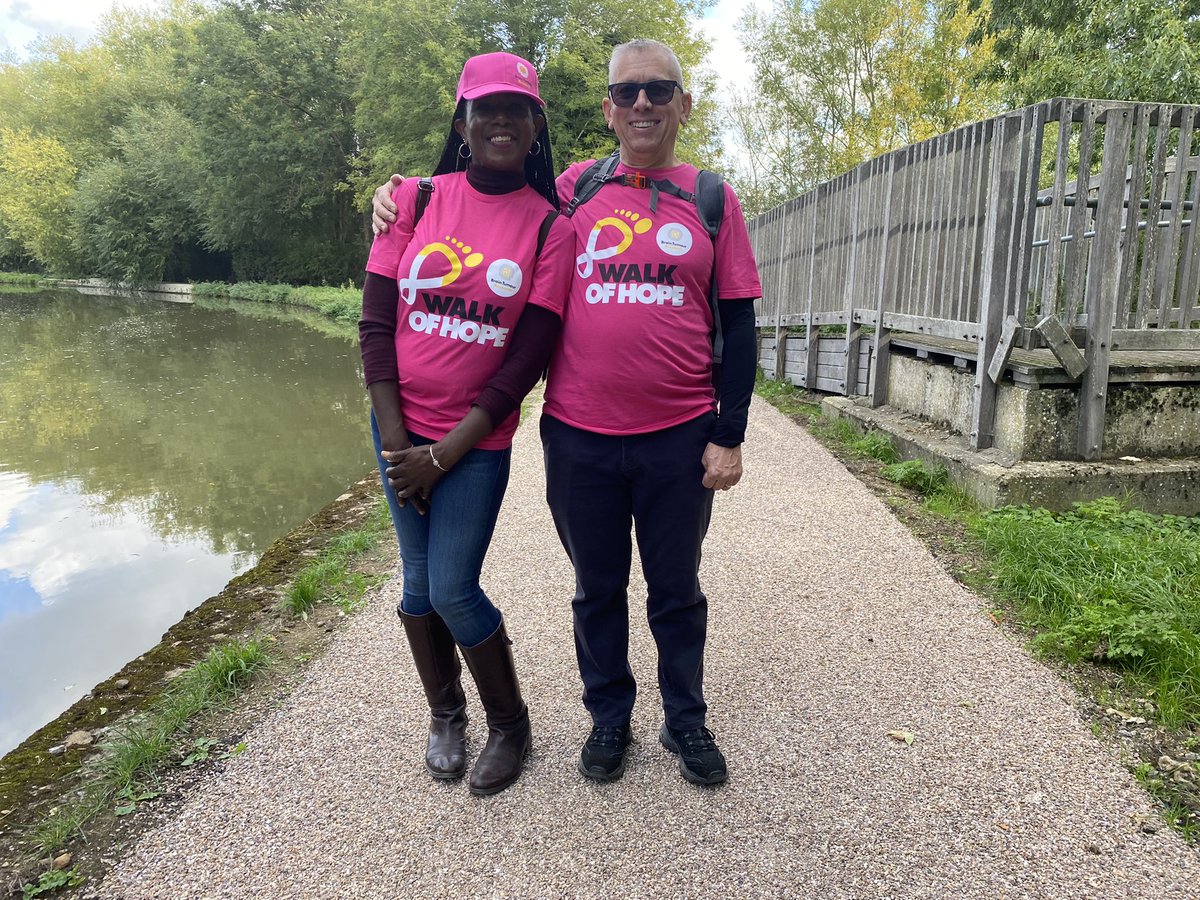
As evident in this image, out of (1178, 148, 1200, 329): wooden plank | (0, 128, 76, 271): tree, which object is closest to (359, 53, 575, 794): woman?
(1178, 148, 1200, 329): wooden plank

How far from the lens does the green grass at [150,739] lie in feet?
8.30

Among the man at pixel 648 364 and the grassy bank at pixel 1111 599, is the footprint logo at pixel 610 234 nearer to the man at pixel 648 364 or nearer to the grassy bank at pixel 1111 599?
the man at pixel 648 364

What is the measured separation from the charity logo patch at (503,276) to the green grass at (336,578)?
7.82ft

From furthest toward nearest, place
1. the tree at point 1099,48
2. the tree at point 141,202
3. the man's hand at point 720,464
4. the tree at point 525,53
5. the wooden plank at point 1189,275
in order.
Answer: the tree at point 141,202 → the tree at point 525,53 → the tree at point 1099,48 → the wooden plank at point 1189,275 → the man's hand at point 720,464

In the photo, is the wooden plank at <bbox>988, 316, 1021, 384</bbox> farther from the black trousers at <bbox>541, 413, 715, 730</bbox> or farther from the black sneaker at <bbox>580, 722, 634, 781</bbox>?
the black sneaker at <bbox>580, 722, 634, 781</bbox>

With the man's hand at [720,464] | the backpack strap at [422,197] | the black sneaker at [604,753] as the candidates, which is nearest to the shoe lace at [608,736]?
the black sneaker at [604,753]

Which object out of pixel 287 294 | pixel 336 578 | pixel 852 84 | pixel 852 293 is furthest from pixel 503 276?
pixel 287 294

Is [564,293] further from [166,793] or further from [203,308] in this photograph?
[203,308]

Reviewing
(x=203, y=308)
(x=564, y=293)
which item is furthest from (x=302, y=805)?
(x=203, y=308)

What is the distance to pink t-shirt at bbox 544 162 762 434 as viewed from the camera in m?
2.38

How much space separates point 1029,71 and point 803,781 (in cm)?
1311

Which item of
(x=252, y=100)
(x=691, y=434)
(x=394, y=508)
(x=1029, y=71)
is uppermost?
(x=252, y=100)

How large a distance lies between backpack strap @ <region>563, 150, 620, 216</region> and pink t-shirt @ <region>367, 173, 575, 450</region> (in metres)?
0.13

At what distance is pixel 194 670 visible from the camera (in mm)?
3469
